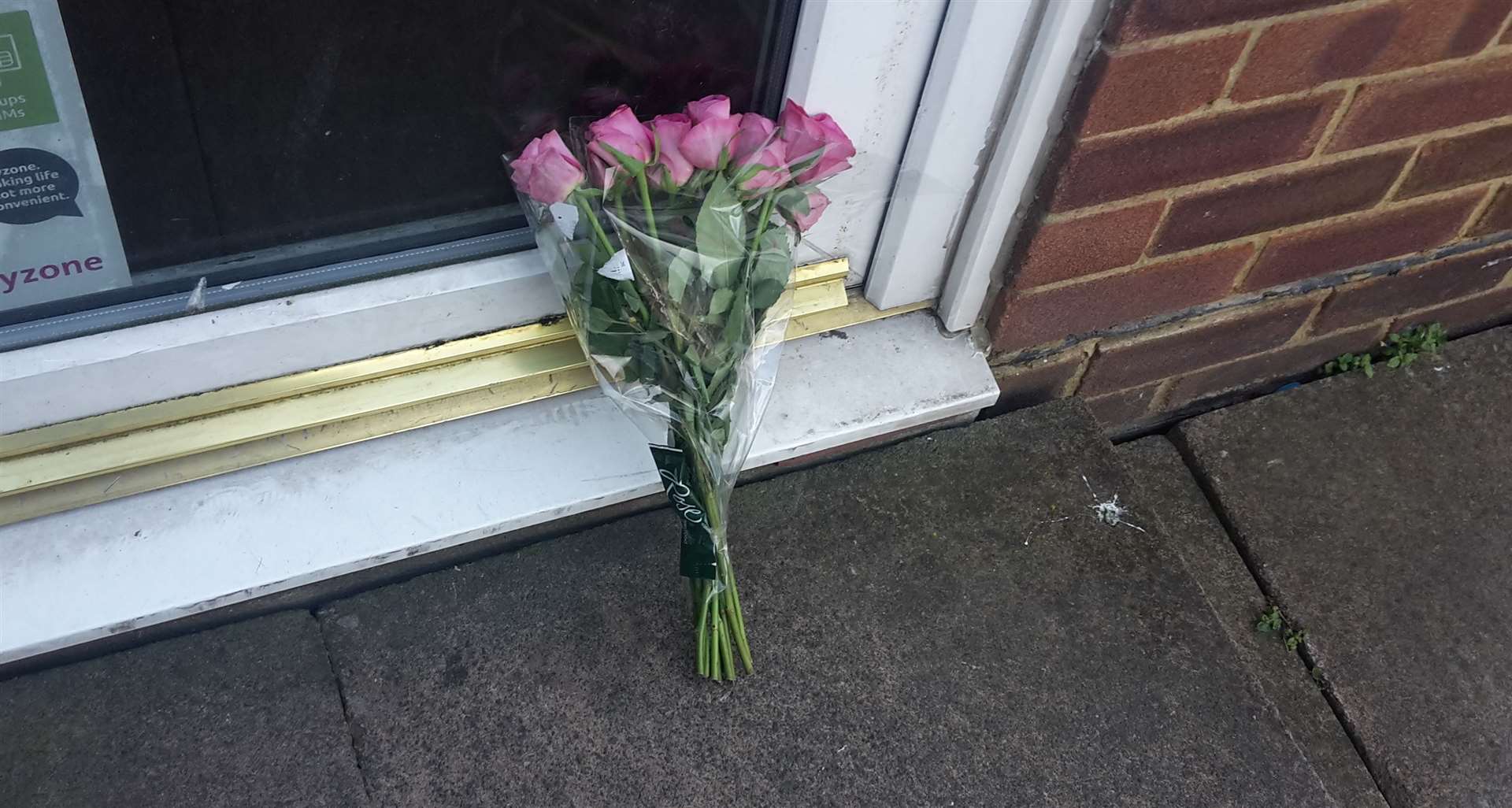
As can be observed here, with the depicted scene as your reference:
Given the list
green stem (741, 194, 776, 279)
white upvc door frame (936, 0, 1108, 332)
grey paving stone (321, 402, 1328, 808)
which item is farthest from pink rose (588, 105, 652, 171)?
grey paving stone (321, 402, 1328, 808)

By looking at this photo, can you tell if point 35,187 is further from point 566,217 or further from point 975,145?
point 975,145

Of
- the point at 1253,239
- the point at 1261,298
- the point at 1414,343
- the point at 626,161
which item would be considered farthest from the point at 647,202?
the point at 1414,343

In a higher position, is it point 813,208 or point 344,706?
point 813,208

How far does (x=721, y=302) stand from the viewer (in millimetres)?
1176

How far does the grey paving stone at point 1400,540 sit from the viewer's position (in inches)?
60.1

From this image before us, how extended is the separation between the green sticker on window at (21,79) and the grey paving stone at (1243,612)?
1420 mm

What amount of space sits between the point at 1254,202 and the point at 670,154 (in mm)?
874

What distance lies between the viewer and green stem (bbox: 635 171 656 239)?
1125 millimetres

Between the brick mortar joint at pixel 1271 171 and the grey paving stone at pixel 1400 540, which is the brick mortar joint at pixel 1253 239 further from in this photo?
the grey paving stone at pixel 1400 540

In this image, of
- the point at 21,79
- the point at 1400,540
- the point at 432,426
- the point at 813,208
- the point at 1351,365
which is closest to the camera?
the point at 21,79

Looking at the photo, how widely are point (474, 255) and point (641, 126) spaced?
34 centimetres

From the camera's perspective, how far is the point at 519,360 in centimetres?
147

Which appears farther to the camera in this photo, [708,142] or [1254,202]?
[1254,202]

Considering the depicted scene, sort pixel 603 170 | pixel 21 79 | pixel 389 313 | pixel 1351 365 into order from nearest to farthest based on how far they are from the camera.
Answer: pixel 21 79
pixel 603 170
pixel 389 313
pixel 1351 365
